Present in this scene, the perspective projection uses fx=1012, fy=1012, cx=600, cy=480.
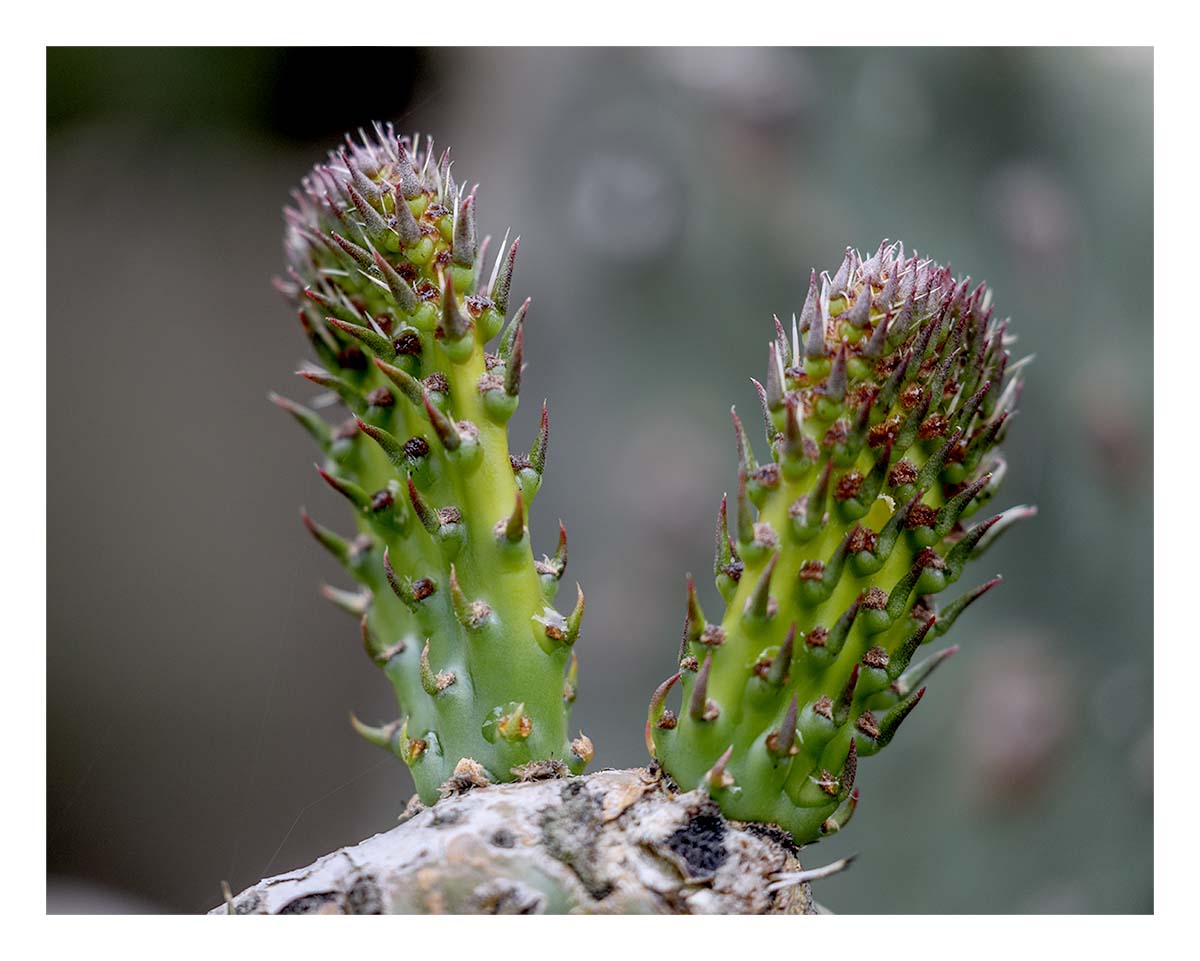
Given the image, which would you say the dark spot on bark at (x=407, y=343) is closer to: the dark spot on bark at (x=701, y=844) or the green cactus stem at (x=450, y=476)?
the green cactus stem at (x=450, y=476)

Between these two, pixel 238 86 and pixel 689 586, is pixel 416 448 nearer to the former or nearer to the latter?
pixel 689 586

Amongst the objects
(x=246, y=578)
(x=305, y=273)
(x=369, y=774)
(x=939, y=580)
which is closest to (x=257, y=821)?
(x=369, y=774)

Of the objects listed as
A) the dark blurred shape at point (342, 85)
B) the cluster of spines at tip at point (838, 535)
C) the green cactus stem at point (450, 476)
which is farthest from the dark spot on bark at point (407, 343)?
the dark blurred shape at point (342, 85)

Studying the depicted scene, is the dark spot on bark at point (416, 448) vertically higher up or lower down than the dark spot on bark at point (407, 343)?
lower down

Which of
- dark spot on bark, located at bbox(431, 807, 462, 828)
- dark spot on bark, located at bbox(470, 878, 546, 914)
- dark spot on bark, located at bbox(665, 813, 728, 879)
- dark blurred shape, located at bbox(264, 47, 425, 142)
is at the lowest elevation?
dark spot on bark, located at bbox(470, 878, 546, 914)

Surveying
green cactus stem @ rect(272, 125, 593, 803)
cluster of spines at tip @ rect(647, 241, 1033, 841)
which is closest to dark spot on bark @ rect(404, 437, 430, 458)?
green cactus stem @ rect(272, 125, 593, 803)

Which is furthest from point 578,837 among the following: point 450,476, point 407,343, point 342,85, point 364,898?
point 342,85

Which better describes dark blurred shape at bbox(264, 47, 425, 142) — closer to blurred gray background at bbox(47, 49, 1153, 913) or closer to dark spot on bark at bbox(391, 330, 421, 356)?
blurred gray background at bbox(47, 49, 1153, 913)
